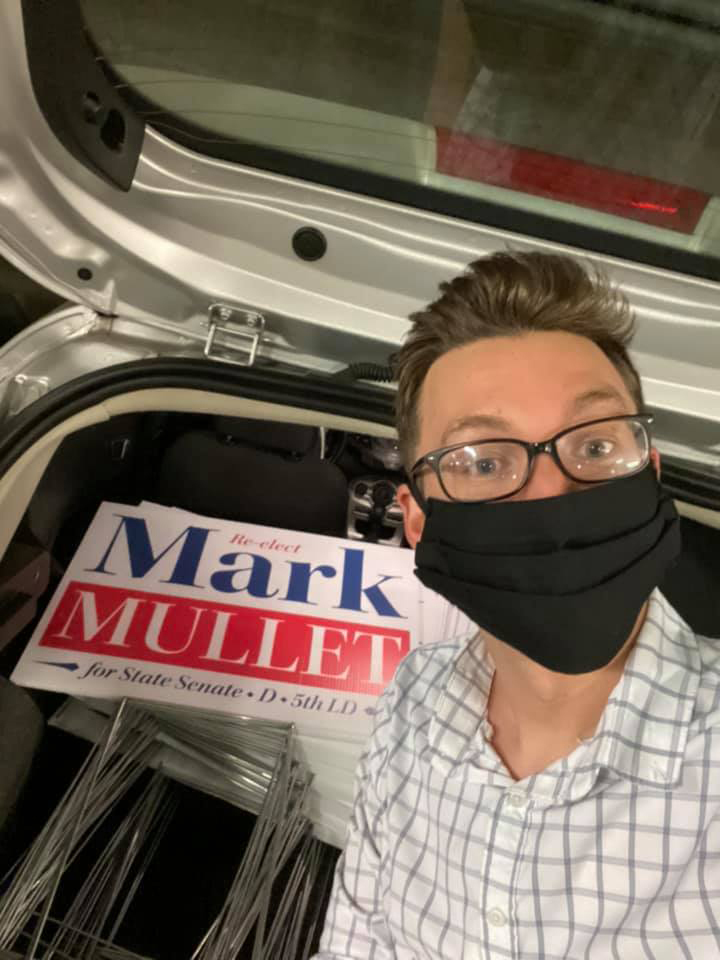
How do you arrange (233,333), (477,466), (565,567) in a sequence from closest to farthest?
(565,567), (477,466), (233,333)

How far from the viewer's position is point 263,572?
1.21 meters

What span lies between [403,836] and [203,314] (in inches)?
32.6

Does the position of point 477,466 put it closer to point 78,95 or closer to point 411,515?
point 411,515

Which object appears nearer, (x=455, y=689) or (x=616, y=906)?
(x=616, y=906)

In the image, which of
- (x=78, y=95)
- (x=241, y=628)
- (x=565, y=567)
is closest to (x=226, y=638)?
(x=241, y=628)

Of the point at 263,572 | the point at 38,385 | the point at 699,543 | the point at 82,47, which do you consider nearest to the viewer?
the point at 82,47

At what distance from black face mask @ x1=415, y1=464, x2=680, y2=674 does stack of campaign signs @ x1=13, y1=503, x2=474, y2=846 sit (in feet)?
1.46

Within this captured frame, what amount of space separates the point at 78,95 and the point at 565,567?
0.85m

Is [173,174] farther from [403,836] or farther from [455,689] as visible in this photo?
[403,836]

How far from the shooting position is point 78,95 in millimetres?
826

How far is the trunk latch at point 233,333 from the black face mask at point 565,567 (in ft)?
1.61

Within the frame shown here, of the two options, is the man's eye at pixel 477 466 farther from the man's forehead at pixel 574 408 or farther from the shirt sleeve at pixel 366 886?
the shirt sleeve at pixel 366 886

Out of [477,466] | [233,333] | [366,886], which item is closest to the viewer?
[477,466]

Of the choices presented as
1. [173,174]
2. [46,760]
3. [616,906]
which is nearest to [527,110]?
[173,174]
